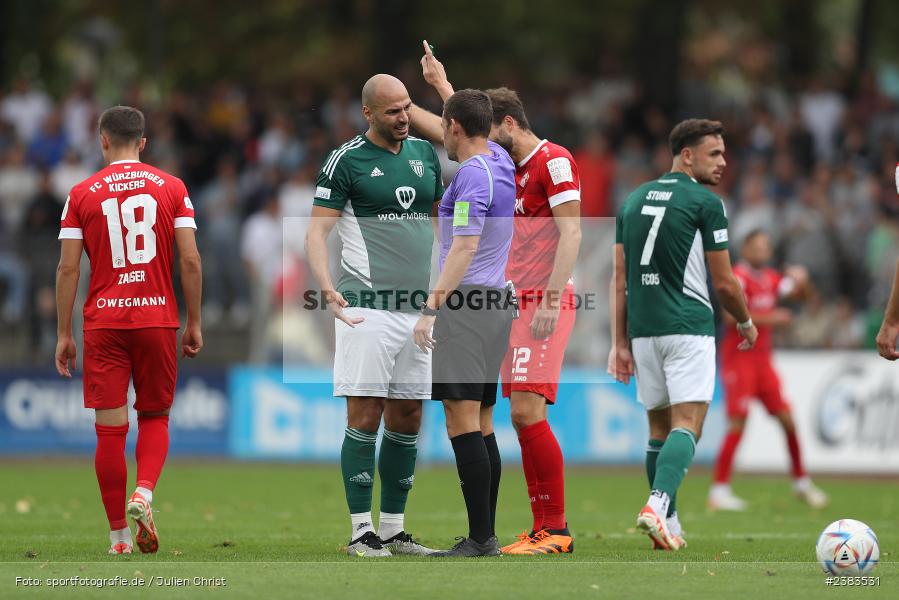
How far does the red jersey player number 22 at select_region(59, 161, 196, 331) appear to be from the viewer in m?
8.89

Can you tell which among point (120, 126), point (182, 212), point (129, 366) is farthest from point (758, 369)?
point (120, 126)

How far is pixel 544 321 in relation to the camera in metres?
9.01

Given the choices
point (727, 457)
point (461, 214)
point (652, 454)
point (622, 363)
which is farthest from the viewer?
point (727, 457)

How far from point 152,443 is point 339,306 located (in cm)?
151

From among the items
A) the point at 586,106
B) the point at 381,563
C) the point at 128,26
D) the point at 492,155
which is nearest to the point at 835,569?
the point at 381,563

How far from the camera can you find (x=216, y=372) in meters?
19.5

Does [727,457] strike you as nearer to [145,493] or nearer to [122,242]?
[145,493]

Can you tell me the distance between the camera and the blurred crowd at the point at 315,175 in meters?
19.5

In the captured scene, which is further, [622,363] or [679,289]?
[622,363]

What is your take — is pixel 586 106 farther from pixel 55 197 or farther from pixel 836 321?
pixel 55 197

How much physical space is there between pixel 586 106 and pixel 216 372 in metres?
8.09

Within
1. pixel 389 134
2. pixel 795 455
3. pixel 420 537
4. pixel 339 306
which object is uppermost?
pixel 389 134

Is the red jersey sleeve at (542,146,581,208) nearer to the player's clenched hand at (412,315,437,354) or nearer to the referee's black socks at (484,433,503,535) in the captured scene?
the player's clenched hand at (412,315,437,354)

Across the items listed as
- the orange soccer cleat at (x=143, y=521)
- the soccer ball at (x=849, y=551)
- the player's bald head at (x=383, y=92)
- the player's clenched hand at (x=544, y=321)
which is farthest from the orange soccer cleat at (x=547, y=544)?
the player's bald head at (x=383, y=92)
